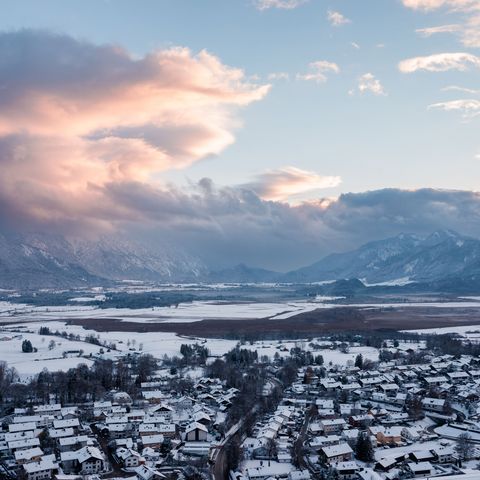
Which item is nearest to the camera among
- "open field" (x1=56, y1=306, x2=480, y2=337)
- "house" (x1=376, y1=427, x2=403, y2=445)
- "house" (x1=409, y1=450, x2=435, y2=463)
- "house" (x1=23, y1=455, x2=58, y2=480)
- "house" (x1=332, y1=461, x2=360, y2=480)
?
"house" (x1=23, y1=455, x2=58, y2=480)

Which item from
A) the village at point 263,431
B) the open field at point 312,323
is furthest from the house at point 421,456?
the open field at point 312,323

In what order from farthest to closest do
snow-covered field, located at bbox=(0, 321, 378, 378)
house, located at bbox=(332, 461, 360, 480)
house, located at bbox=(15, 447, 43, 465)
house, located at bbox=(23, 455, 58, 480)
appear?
snow-covered field, located at bbox=(0, 321, 378, 378)
house, located at bbox=(15, 447, 43, 465)
house, located at bbox=(332, 461, 360, 480)
house, located at bbox=(23, 455, 58, 480)

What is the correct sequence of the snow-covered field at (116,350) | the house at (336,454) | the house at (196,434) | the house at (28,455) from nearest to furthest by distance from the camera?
1. the house at (28,455)
2. the house at (336,454)
3. the house at (196,434)
4. the snow-covered field at (116,350)

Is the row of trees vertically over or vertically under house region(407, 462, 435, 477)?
over

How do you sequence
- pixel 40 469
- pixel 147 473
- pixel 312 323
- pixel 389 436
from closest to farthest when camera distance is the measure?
pixel 147 473 < pixel 40 469 < pixel 389 436 < pixel 312 323

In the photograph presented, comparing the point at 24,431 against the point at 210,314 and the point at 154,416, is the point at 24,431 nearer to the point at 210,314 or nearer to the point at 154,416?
the point at 154,416

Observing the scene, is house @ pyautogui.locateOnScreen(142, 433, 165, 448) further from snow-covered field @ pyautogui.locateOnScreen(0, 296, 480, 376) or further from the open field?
the open field

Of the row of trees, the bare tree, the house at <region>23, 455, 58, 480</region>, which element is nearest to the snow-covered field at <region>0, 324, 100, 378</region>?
the row of trees

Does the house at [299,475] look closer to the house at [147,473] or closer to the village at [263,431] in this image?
the village at [263,431]

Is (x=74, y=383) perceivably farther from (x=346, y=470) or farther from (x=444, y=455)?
(x=444, y=455)

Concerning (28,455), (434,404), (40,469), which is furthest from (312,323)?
(40,469)
